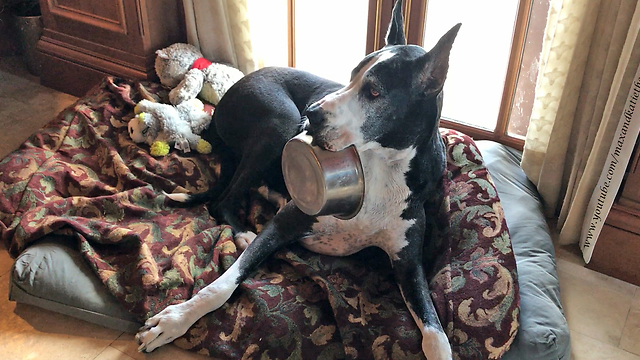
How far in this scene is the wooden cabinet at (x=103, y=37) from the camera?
2643 mm

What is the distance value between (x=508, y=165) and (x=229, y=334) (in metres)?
1.27

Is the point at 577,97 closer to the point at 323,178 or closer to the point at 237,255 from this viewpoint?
the point at 323,178

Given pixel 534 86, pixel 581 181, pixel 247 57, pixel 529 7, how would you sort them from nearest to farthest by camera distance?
pixel 581 181 < pixel 529 7 < pixel 534 86 < pixel 247 57

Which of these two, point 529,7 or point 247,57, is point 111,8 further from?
point 529,7

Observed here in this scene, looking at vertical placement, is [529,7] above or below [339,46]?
above

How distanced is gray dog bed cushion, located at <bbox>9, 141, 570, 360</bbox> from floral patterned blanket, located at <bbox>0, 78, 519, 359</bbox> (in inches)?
1.8

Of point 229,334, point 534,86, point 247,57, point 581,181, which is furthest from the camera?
point 247,57

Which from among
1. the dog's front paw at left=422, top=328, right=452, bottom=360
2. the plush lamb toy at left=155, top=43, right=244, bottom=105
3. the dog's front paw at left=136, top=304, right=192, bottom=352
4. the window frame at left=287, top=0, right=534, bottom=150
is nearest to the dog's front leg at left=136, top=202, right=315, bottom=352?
the dog's front paw at left=136, top=304, right=192, bottom=352

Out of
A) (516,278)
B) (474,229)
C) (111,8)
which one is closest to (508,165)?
(474,229)

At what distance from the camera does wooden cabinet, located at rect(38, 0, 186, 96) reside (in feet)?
8.67

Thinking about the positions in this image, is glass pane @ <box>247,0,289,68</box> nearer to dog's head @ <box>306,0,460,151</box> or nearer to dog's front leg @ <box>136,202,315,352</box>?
dog's front leg @ <box>136,202,315,352</box>

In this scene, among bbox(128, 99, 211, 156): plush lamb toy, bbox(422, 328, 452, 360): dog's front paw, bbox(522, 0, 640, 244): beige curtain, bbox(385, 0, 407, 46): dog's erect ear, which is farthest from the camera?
bbox(128, 99, 211, 156): plush lamb toy

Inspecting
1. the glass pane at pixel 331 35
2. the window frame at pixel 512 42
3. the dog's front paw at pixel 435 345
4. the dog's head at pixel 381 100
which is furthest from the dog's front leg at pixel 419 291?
the glass pane at pixel 331 35

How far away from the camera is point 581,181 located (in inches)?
77.9
